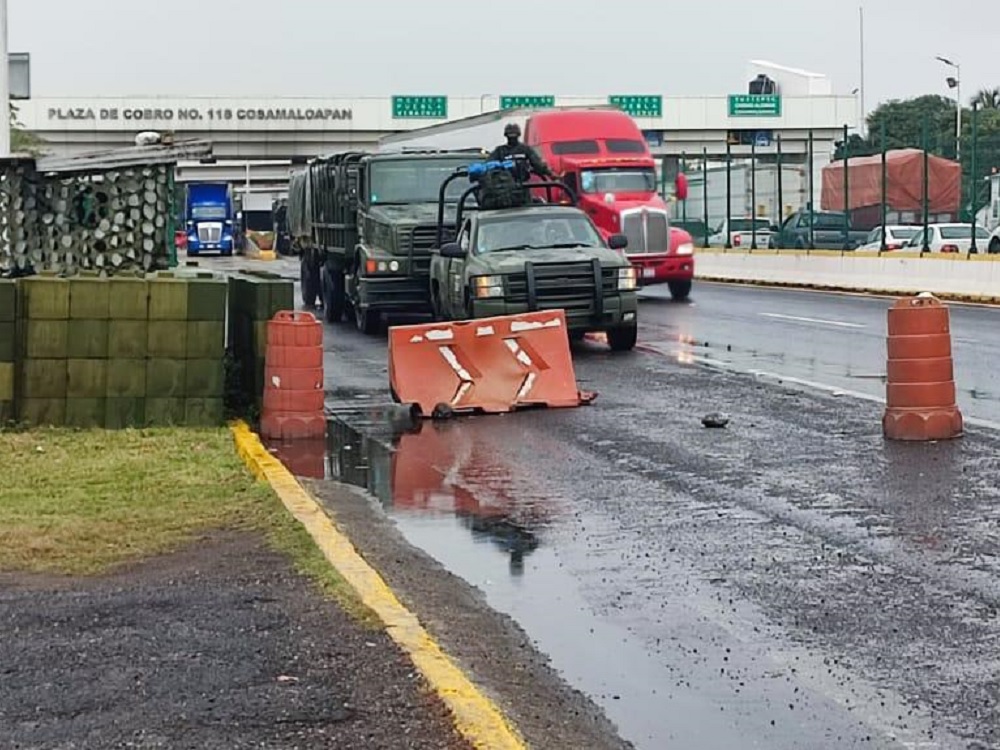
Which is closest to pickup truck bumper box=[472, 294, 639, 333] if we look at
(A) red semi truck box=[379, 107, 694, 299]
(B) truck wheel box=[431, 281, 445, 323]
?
(B) truck wheel box=[431, 281, 445, 323]

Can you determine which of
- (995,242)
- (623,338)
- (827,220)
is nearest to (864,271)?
(995,242)

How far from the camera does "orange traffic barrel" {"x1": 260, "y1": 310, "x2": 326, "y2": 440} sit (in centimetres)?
1396

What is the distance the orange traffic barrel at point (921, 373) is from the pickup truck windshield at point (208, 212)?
68.0 meters

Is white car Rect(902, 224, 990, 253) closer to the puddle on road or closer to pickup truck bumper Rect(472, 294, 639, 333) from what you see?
pickup truck bumper Rect(472, 294, 639, 333)

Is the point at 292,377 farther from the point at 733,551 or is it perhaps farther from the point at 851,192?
the point at 851,192

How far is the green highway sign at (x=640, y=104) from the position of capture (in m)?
83.4

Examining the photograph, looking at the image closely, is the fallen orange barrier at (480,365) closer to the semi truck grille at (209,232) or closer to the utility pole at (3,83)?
the utility pole at (3,83)

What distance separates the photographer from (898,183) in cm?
3775

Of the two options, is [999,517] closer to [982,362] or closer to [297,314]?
[297,314]

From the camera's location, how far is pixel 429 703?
19.6ft

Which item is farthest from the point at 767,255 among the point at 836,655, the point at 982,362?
the point at 836,655

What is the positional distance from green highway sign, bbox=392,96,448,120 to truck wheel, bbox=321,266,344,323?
54.0 m

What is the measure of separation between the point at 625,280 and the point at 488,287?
5.38 ft

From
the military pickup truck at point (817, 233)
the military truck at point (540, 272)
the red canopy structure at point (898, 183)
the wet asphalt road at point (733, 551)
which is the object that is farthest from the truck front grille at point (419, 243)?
the military pickup truck at point (817, 233)
